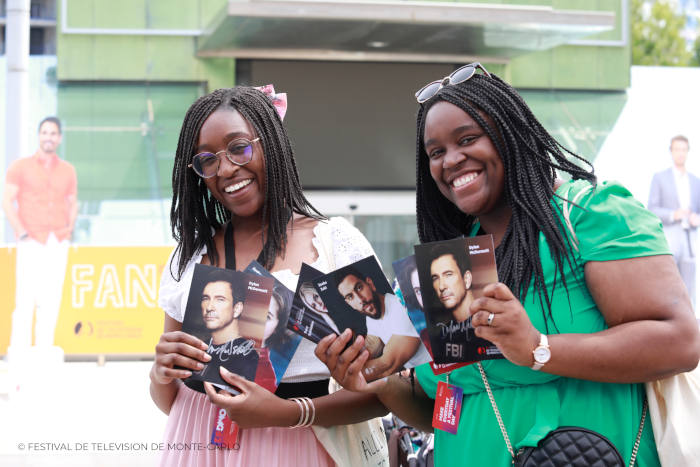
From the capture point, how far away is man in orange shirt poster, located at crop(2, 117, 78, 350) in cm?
946

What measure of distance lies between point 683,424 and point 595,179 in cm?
63

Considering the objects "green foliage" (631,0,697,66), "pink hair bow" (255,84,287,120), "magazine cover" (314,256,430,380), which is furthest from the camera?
"green foliage" (631,0,697,66)

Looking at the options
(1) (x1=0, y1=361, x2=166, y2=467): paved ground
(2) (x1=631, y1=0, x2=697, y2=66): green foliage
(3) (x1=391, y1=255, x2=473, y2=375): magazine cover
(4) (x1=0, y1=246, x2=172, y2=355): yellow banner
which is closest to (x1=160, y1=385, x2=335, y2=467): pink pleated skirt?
(3) (x1=391, y1=255, x2=473, y2=375): magazine cover

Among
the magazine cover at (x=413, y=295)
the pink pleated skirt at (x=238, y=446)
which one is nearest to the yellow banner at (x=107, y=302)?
the pink pleated skirt at (x=238, y=446)

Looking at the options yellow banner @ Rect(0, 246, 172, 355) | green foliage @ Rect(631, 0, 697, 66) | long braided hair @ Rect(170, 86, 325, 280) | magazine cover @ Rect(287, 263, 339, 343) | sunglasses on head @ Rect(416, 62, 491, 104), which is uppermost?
green foliage @ Rect(631, 0, 697, 66)

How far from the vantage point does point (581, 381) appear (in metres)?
1.89

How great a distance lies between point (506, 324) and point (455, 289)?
155 mm

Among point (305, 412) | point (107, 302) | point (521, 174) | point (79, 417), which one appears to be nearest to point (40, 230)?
point (107, 302)

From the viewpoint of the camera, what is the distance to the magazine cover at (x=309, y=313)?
2029 mm

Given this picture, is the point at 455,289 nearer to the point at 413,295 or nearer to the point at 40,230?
the point at 413,295

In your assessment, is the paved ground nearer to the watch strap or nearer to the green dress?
the green dress

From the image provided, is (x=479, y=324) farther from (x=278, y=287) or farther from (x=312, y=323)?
(x=278, y=287)

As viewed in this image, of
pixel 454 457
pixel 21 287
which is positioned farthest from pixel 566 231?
pixel 21 287

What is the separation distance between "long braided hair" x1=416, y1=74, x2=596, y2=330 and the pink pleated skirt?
0.78 meters
